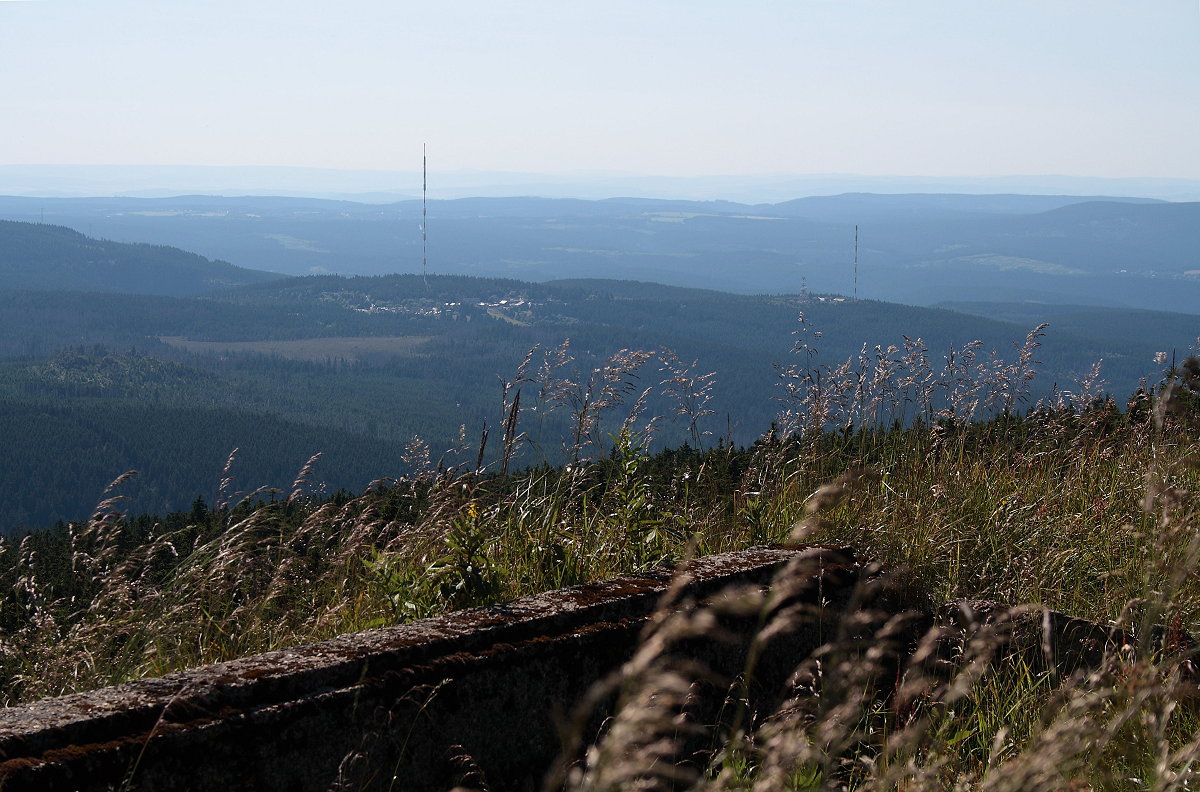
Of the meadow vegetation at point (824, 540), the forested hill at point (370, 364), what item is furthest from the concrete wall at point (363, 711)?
the forested hill at point (370, 364)

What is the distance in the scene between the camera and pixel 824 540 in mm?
3967

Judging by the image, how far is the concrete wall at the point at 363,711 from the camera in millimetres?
2078

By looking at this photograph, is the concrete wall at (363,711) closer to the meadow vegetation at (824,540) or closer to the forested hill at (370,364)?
the meadow vegetation at (824,540)

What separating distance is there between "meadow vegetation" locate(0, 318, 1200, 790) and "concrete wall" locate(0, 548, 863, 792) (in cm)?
24

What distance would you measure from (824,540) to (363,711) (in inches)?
83.0

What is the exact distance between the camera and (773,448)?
5.44 m

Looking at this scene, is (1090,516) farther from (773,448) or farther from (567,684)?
(567,684)

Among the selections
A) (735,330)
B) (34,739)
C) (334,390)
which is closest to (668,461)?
(34,739)

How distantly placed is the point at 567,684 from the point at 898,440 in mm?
3355

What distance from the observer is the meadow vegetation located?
251cm

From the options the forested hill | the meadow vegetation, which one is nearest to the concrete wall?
the meadow vegetation

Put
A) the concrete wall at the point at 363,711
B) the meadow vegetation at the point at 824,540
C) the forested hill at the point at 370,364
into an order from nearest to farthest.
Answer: the concrete wall at the point at 363,711 < the meadow vegetation at the point at 824,540 < the forested hill at the point at 370,364

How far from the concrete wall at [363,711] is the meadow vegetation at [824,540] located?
239 mm

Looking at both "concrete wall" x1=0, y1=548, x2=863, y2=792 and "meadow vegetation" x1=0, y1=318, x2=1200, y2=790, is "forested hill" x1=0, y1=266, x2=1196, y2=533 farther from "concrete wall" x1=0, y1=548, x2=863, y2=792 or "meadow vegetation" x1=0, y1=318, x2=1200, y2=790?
"concrete wall" x1=0, y1=548, x2=863, y2=792
